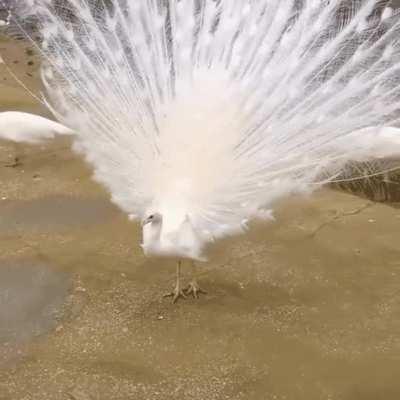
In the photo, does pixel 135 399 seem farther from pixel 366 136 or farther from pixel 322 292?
pixel 366 136

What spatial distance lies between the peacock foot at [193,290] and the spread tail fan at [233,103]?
1.57 ft

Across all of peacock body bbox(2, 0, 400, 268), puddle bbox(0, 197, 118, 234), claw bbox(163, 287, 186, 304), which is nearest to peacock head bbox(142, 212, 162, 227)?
peacock body bbox(2, 0, 400, 268)

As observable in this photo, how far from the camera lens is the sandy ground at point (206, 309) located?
314 centimetres

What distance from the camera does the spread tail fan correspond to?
355cm

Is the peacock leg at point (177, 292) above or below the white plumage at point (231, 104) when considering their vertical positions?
below

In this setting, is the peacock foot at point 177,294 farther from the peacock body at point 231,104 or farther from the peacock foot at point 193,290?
the peacock body at point 231,104

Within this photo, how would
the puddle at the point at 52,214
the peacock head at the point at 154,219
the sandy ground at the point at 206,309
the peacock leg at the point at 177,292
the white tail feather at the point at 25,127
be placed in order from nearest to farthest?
1. the sandy ground at the point at 206,309
2. the peacock head at the point at 154,219
3. the peacock leg at the point at 177,292
4. the puddle at the point at 52,214
5. the white tail feather at the point at 25,127

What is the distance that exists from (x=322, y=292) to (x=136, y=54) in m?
1.86

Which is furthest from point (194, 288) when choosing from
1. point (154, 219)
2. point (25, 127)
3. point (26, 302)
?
point (25, 127)

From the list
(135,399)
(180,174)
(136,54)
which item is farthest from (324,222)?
(135,399)

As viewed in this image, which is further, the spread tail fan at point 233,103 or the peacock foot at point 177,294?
the peacock foot at point 177,294

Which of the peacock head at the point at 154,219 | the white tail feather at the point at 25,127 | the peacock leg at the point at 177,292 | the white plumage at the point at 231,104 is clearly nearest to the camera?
the peacock head at the point at 154,219

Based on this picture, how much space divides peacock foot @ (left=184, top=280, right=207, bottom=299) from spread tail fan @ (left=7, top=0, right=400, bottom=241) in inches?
18.9

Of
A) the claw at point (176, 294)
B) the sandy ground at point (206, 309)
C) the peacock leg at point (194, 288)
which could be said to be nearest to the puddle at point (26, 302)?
the sandy ground at point (206, 309)
